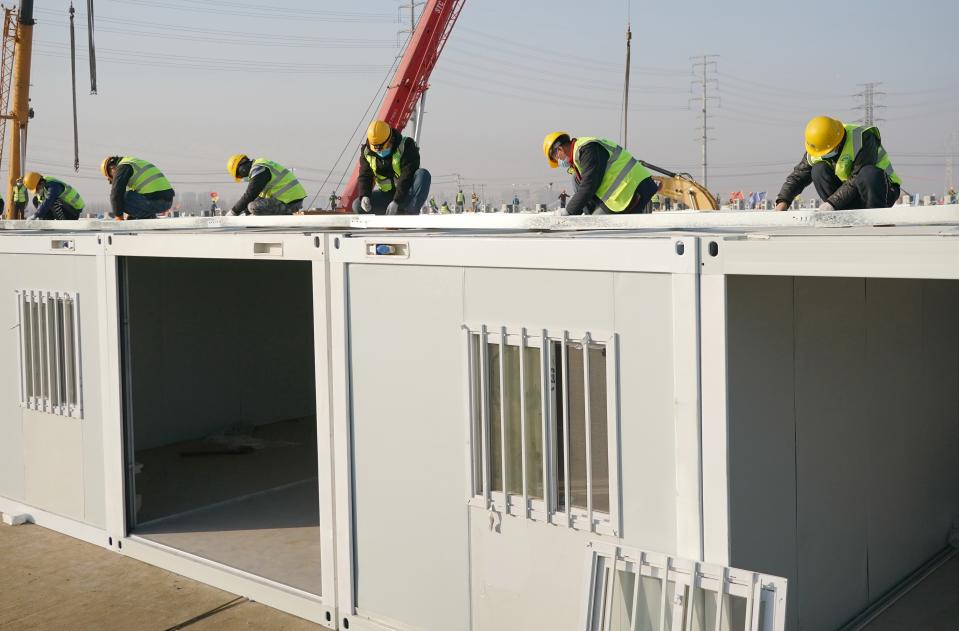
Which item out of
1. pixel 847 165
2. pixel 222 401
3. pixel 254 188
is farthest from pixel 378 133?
pixel 222 401

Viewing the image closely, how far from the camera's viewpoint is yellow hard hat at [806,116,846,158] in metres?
6.55

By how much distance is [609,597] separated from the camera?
4.61 m

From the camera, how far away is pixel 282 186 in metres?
10.1

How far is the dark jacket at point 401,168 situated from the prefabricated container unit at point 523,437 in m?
2.70

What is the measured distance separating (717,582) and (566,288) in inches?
58.6

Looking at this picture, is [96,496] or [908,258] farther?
[96,496]

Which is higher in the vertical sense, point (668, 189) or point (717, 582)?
point (668, 189)

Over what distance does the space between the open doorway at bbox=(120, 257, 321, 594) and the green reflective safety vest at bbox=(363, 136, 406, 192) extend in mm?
2187

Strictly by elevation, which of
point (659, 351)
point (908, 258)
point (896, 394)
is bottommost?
point (896, 394)

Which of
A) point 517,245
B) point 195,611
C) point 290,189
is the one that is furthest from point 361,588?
point 290,189

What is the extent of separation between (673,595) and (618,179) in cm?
362

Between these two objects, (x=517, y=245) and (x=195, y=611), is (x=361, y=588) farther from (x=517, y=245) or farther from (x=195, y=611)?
(x=517, y=245)

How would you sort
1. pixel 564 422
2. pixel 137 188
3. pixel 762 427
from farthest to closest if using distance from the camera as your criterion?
pixel 137 188 → pixel 564 422 → pixel 762 427

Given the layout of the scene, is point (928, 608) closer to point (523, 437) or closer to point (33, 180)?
point (523, 437)
